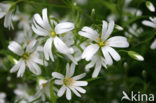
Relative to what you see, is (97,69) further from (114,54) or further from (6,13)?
(6,13)

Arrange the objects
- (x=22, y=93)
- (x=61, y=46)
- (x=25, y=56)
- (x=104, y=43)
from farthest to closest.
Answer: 1. (x=22, y=93)
2. (x=25, y=56)
3. (x=104, y=43)
4. (x=61, y=46)

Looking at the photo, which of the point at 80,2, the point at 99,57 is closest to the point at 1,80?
the point at 99,57

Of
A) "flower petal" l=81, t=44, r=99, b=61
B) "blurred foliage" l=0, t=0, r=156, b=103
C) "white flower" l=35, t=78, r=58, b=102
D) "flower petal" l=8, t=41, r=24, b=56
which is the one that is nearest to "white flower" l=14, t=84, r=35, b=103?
"blurred foliage" l=0, t=0, r=156, b=103

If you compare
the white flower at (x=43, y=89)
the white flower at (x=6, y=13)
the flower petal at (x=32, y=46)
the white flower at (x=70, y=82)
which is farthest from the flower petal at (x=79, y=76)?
the white flower at (x=6, y=13)

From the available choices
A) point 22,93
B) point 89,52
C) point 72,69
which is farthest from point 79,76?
point 22,93

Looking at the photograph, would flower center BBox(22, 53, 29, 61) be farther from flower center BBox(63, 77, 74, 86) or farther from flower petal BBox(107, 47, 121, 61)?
flower petal BBox(107, 47, 121, 61)

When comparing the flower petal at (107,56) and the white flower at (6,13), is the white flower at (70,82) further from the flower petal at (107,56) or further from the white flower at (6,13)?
the white flower at (6,13)
